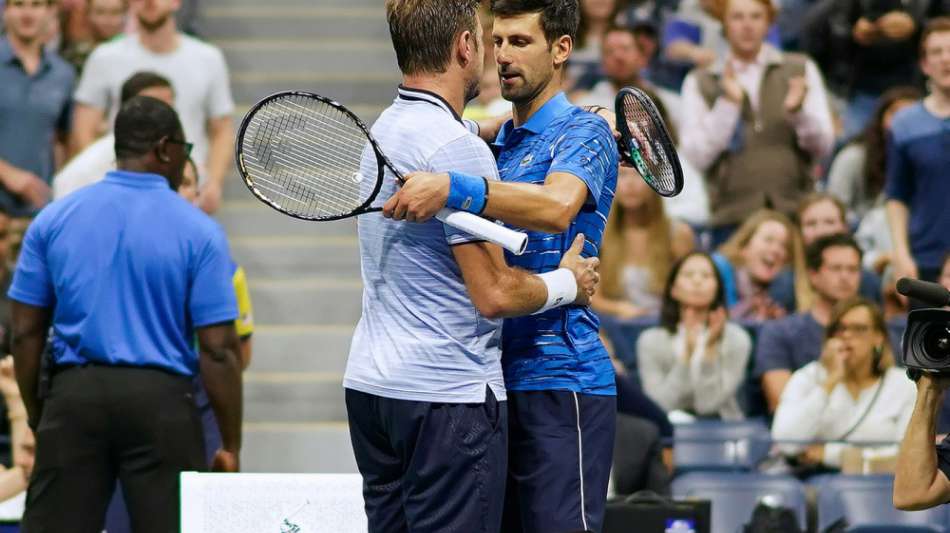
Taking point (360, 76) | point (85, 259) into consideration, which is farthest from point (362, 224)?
point (360, 76)

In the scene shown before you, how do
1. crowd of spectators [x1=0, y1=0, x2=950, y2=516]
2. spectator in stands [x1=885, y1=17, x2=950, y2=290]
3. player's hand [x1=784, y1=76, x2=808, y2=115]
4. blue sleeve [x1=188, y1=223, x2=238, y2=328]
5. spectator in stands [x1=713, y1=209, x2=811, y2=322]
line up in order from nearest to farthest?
blue sleeve [x1=188, y1=223, x2=238, y2=328], crowd of spectators [x1=0, y1=0, x2=950, y2=516], spectator in stands [x1=713, y1=209, x2=811, y2=322], spectator in stands [x1=885, y1=17, x2=950, y2=290], player's hand [x1=784, y1=76, x2=808, y2=115]

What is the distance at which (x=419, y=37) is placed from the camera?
144 inches

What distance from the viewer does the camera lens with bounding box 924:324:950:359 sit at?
12.6 feet

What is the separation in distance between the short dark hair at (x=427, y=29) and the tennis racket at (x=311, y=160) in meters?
0.20

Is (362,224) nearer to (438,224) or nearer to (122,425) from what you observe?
(438,224)

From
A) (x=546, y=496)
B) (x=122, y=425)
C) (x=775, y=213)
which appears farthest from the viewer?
(x=775, y=213)

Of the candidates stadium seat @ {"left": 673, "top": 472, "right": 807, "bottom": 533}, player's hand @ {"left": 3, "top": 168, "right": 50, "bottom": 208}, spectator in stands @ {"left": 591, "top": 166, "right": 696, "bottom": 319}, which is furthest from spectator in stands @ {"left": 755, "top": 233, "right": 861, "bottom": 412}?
player's hand @ {"left": 3, "top": 168, "right": 50, "bottom": 208}

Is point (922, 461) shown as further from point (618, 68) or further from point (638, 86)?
point (618, 68)

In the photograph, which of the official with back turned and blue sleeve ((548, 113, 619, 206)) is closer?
blue sleeve ((548, 113, 619, 206))

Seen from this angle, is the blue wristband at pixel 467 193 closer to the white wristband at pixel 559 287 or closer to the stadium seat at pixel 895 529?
the white wristband at pixel 559 287

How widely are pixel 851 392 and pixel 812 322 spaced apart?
55 cm

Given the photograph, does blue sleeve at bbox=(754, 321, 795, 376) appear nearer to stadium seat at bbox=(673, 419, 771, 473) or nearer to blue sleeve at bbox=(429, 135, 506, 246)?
stadium seat at bbox=(673, 419, 771, 473)

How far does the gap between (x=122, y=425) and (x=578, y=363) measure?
172 cm

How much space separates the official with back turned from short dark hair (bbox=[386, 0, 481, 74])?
62.3 inches
